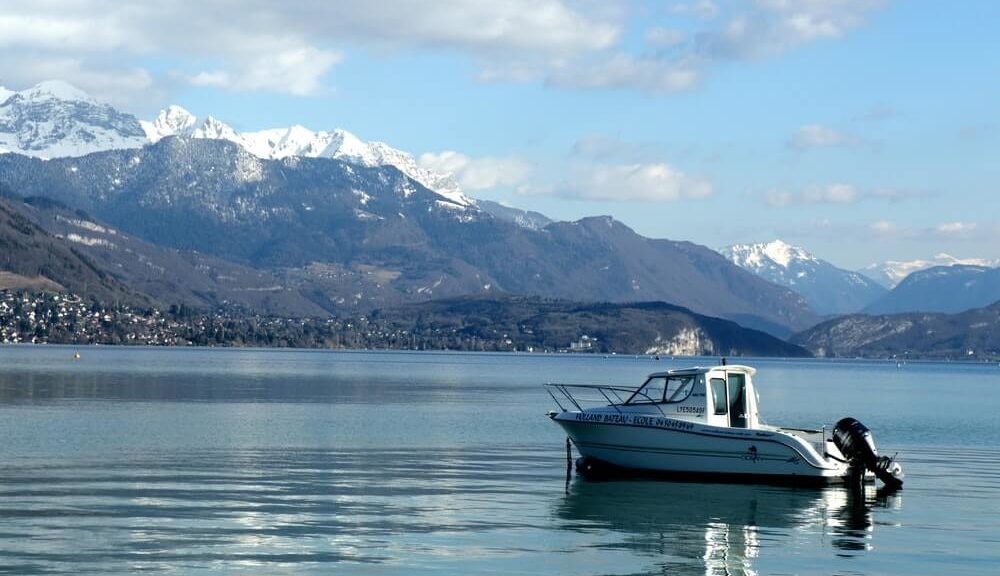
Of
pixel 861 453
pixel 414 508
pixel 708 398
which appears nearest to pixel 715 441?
pixel 708 398

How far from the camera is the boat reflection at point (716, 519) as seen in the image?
137 ft

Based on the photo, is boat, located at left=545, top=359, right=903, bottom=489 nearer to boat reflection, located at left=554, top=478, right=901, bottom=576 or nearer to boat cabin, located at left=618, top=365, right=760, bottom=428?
boat cabin, located at left=618, top=365, right=760, bottom=428

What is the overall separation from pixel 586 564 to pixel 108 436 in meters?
46.0

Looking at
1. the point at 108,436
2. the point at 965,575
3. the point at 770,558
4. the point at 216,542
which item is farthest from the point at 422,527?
the point at 108,436

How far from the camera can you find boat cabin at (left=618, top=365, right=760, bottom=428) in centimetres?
6081

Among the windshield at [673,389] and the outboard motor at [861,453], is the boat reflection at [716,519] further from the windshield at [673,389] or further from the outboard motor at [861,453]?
the windshield at [673,389]

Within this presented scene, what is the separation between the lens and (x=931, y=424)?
116 meters

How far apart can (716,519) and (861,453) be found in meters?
12.6

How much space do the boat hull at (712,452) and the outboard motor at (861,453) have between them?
644 millimetres

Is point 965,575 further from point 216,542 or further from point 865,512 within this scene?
point 216,542

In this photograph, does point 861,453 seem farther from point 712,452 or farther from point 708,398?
point 708,398

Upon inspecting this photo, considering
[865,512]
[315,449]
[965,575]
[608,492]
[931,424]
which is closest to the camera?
[965,575]

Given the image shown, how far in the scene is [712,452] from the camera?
5944cm

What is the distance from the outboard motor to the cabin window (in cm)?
493
